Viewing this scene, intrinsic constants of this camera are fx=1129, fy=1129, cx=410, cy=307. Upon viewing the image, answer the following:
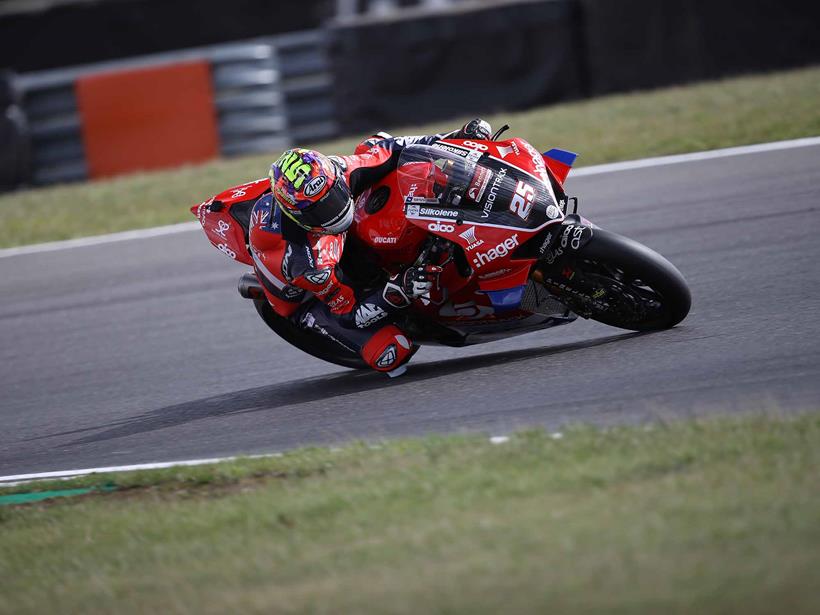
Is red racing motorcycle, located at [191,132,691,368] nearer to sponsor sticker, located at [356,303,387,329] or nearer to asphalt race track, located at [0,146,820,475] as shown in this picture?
sponsor sticker, located at [356,303,387,329]

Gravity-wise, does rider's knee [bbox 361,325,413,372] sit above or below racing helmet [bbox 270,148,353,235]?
below

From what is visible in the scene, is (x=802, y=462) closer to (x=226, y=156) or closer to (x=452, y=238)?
(x=452, y=238)

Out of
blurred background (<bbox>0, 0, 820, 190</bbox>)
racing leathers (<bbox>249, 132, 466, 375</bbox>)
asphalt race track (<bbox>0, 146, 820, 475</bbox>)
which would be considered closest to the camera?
asphalt race track (<bbox>0, 146, 820, 475</bbox>)

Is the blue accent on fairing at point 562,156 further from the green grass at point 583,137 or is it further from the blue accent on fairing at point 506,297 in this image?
the green grass at point 583,137

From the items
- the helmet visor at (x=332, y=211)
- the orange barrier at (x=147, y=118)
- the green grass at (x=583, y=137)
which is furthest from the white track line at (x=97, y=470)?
the orange barrier at (x=147, y=118)

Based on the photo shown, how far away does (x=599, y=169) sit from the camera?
35.7ft

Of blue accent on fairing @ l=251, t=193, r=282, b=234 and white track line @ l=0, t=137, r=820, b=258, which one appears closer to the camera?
blue accent on fairing @ l=251, t=193, r=282, b=234

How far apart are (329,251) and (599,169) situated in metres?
5.47

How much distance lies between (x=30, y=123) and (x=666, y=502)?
11.7m

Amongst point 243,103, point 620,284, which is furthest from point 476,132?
point 243,103

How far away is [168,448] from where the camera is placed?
6.12 metres

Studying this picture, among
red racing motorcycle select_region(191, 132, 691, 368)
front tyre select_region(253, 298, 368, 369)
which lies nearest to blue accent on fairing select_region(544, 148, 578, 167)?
red racing motorcycle select_region(191, 132, 691, 368)

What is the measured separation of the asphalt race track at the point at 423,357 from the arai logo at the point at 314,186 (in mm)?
1209

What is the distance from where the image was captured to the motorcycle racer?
582cm
